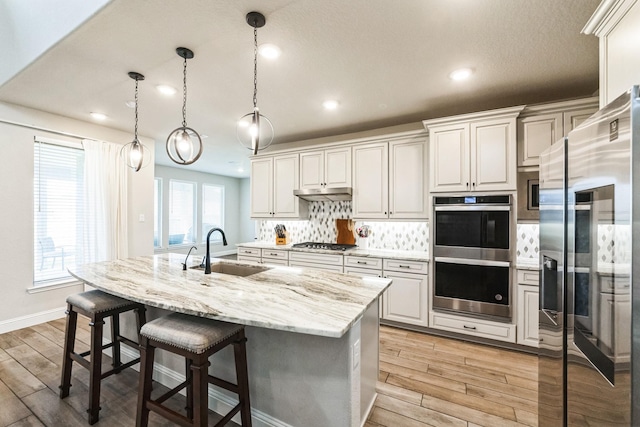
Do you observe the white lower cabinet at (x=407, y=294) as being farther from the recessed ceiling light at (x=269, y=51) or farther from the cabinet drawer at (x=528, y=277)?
the recessed ceiling light at (x=269, y=51)

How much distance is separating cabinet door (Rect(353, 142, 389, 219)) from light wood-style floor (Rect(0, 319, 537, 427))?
163cm

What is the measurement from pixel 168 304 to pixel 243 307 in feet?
1.37

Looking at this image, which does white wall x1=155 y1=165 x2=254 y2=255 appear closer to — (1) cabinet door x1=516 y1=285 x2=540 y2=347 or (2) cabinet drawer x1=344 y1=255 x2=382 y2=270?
(2) cabinet drawer x1=344 y1=255 x2=382 y2=270

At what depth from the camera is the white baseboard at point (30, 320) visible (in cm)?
320

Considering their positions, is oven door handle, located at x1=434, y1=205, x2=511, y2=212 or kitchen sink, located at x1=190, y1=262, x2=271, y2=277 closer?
kitchen sink, located at x1=190, y1=262, x2=271, y2=277

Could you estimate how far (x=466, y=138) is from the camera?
3.00 metres

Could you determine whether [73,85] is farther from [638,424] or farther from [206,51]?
[638,424]

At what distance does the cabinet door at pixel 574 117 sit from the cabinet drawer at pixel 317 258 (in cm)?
273

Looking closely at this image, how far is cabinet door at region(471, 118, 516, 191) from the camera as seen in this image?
2.80 m

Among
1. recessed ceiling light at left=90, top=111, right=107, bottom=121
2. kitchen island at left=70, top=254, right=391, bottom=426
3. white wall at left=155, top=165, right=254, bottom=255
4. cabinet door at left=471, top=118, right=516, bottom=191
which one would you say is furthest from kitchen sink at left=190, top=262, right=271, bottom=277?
white wall at left=155, top=165, right=254, bottom=255

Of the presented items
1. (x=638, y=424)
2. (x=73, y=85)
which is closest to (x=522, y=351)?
(x=638, y=424)

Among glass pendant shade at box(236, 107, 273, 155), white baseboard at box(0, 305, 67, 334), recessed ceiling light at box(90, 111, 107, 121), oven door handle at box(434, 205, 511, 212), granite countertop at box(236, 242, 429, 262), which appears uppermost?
recessed ceiling light at box(90, 111, 107, 121)

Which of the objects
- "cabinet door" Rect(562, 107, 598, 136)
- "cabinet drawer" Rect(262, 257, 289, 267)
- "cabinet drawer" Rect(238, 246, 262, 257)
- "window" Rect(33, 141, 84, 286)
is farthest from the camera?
"cabinet drawer" Rect(238, 246, 262, 257)

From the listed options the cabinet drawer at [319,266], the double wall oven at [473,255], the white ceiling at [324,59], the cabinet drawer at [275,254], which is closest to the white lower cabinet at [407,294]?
the double wall oven at [473,255]
